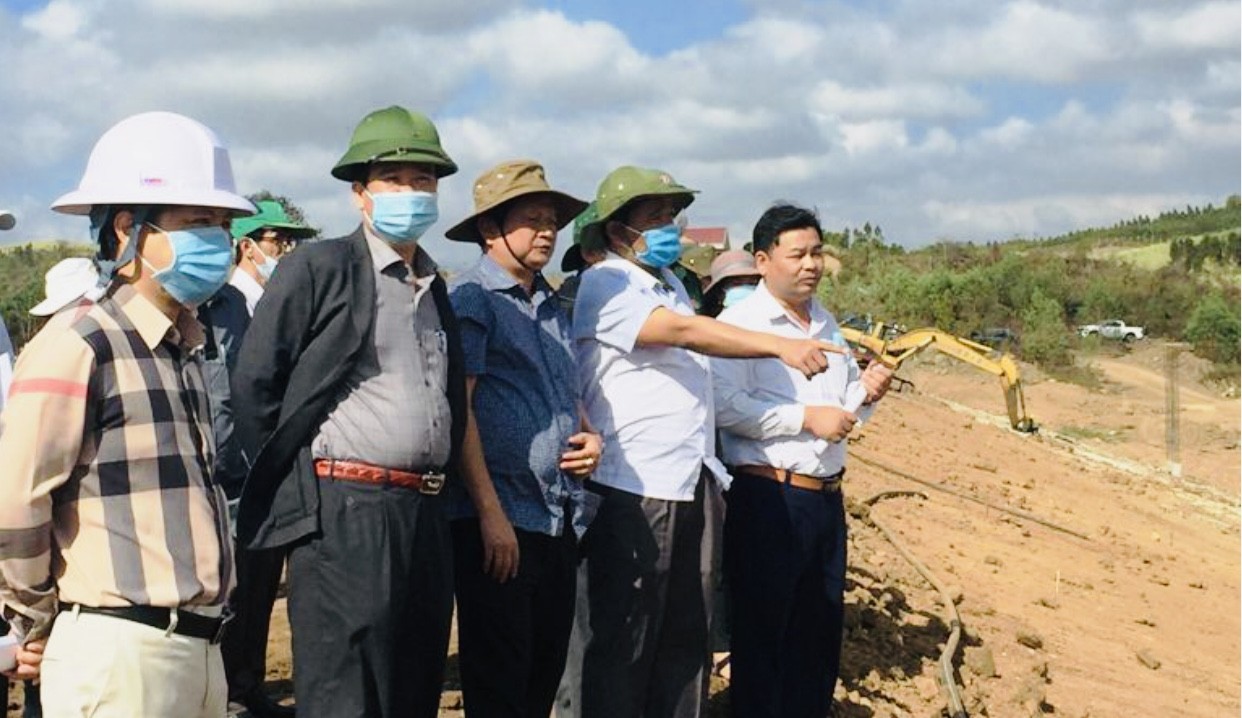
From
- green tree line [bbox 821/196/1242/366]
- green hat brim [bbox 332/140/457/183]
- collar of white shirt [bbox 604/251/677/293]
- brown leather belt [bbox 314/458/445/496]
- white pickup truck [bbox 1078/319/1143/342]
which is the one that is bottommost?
white pickup truck [bbox 1078/319/1143/342]

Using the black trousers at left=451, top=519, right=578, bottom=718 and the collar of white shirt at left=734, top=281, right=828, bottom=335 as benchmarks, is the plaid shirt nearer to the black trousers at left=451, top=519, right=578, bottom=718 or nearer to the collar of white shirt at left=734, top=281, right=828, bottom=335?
the black trousers at left=451, top=519, right=578, bottom=718

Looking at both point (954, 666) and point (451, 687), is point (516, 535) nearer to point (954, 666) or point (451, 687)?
point (451, 687)

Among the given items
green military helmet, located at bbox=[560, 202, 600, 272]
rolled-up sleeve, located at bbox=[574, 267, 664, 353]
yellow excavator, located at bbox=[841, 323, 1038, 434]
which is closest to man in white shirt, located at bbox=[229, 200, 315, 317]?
green military helmet, located at bbox=[560, 202, 600, 272]

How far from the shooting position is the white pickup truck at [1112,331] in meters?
34.2

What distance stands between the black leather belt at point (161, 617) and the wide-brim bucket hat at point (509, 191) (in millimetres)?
1564

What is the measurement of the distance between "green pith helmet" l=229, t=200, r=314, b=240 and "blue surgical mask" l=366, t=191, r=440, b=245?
72.2 inches

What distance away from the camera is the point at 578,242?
4.36 meters

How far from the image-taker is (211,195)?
2576 millimetres

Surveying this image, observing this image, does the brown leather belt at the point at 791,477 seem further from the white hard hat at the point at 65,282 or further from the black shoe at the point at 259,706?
the white hard hat at the point at 65,282

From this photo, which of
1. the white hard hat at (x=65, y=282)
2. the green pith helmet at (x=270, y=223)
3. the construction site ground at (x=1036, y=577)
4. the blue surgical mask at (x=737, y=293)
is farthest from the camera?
the construction site ground at (x=1036, y=577)

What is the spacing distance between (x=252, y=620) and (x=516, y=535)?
54.0 inches

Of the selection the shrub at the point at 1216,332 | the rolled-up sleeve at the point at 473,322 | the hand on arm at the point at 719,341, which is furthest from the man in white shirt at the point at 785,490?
the shrub at the point at 1216,332

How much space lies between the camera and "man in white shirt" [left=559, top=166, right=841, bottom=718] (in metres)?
3.92

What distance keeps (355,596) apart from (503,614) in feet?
2.14
